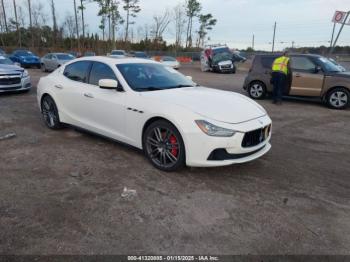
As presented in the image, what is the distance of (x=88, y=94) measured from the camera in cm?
519

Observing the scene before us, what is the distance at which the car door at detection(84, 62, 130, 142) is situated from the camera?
4.70m

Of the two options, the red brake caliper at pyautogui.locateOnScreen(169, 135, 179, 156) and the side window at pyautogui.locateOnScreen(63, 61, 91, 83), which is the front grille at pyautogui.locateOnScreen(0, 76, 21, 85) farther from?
the red brake caliper at pyautogui.locateOnScreen(169, 135, 179, 156)

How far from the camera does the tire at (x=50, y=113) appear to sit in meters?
6.13

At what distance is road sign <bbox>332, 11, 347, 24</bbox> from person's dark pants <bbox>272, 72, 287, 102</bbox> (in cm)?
979

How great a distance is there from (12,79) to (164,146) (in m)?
8.72

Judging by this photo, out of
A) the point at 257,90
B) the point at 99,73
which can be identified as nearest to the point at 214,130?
the point at 99,73

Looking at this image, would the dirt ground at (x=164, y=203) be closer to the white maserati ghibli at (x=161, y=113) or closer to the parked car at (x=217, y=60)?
the white maserati ghibli at (x=161, y=113)

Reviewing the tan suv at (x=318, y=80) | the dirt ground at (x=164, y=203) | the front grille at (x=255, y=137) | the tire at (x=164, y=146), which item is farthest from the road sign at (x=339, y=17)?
the tire at (x=164, y=146)

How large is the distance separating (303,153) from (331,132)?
2.13m

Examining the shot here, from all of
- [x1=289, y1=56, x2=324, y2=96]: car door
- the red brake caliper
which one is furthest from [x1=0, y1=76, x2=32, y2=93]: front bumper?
[x1=289, y1=56, x2=324, y2=96]: car door

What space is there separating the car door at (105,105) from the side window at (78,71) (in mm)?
175

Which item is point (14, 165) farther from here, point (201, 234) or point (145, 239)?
point (201, 234)

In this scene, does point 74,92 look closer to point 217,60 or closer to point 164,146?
point 164,146

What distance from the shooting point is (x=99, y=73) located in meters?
5.18
